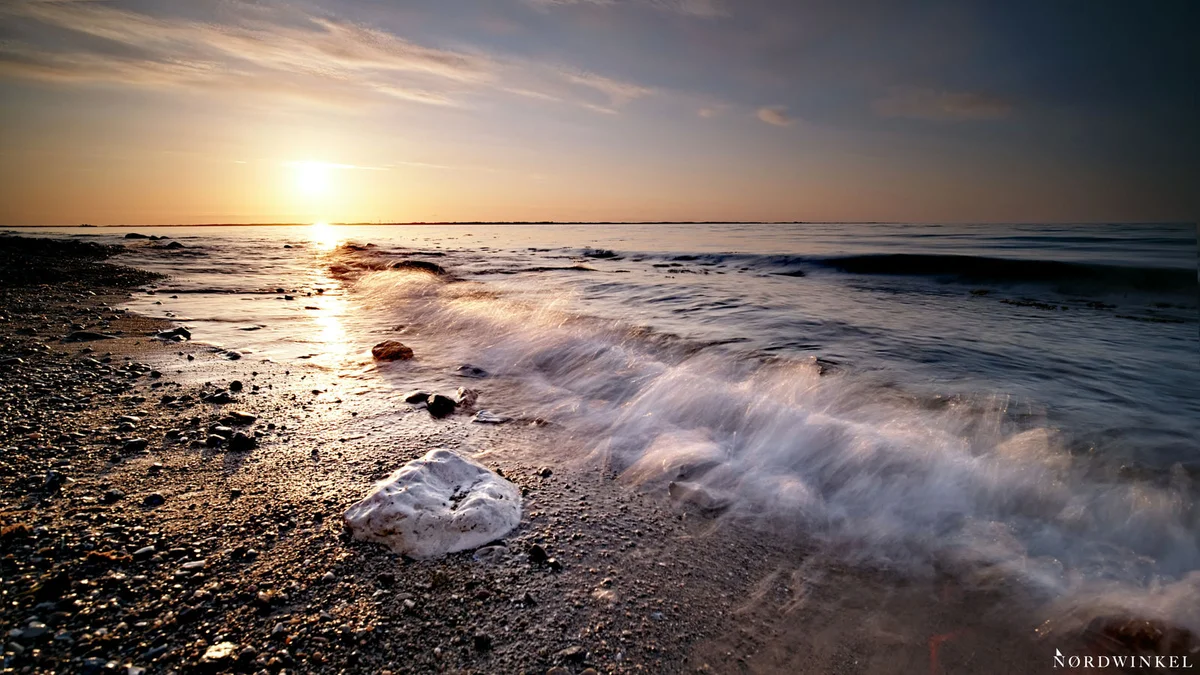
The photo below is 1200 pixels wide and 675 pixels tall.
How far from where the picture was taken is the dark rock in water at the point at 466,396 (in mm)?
5547

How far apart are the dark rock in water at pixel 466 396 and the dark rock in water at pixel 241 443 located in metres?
1.94

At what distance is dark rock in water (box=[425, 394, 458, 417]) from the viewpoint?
5.11m

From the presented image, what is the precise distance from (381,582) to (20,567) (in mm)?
1765

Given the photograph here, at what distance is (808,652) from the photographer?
228 centimetres

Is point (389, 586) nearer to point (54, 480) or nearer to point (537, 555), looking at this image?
point (537, 555)

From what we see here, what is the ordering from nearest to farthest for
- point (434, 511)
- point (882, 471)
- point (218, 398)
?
point (434, 511) → point (882, 471) → point (218, 398)

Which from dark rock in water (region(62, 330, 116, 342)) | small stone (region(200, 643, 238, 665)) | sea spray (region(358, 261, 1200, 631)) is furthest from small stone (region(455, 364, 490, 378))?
dark rock in water (region(62, 330, 116, 342))

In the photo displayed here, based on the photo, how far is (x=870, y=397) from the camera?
5.31m

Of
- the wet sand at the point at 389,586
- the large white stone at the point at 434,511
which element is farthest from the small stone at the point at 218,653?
the large white stone at the point at 434,511

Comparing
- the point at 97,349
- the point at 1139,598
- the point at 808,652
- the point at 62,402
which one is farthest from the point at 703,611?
the point at 97,349

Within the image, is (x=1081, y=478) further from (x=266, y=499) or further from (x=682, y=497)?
(x=266, y=499)

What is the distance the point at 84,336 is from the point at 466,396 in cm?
677

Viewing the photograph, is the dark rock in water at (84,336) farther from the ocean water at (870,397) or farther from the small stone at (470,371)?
the small stone at (470,371)

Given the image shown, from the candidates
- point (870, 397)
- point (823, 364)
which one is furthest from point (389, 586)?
point (823, 364)
